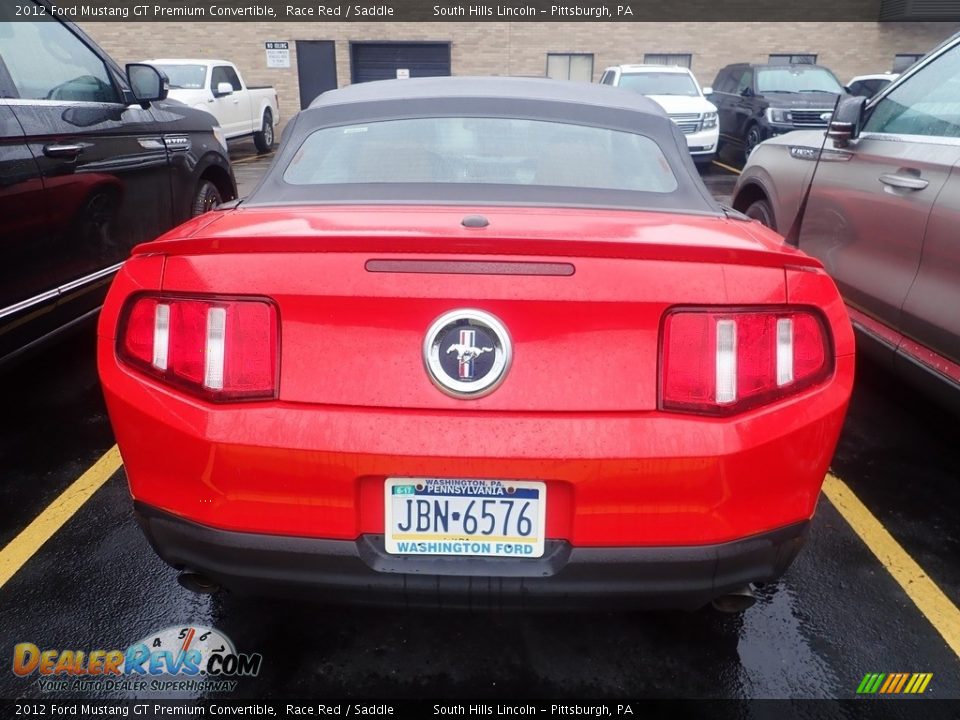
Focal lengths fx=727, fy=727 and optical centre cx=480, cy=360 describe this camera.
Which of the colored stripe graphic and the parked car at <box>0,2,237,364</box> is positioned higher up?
the parked car at <box>0,2,237,364</box>

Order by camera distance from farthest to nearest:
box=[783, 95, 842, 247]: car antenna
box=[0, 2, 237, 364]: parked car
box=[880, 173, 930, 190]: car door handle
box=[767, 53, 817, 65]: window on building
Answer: box=[767, 53, 817, 65]: window on building < box=[783, 95, 842, 247]: car antenna < box=[0, 2, 237, 364]: parked car < box=[880, 173, 930, 190]: car door handle

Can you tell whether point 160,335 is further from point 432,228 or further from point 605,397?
point 605,397

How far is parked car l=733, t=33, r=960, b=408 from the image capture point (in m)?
2.77

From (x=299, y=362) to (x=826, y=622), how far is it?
183 cm

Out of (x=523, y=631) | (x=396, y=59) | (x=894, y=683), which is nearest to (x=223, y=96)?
(x=396, y=59)

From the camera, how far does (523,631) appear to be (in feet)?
7.26

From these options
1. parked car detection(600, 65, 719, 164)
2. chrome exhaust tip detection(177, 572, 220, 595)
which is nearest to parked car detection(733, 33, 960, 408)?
chrome exhaust tip detection(177, 572, 220, 595)

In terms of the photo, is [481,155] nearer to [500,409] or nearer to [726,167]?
[500,409]

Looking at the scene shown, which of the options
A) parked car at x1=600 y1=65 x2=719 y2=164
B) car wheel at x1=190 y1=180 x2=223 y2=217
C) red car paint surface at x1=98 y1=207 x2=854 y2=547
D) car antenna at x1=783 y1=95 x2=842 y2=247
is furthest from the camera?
parked car at x1=600 y1=65 x2=719 y2=164

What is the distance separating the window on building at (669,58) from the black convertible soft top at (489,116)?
20.5 meters

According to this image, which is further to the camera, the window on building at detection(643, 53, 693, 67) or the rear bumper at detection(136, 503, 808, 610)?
the window on building at detection(643, 53, 693, 67)

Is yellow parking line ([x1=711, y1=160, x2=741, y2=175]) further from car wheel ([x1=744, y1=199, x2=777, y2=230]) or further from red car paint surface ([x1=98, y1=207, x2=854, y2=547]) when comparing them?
red car paint surface ([x1=98, y1=207, x2=854, y2=547])

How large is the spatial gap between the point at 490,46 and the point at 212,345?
71.8 feet

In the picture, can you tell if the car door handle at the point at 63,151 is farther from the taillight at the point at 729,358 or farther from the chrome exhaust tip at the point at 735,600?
the chrome exhaust tip at the point at 735,600
